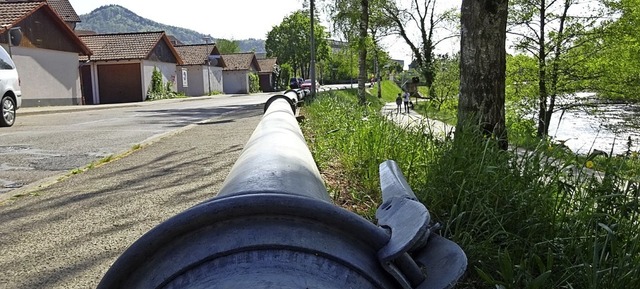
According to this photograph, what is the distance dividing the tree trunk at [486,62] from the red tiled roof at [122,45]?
111 ft

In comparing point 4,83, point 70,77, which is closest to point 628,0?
point 4,83

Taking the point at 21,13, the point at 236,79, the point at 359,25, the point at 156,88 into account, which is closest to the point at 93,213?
the point at 359,25

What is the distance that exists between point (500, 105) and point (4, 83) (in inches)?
474

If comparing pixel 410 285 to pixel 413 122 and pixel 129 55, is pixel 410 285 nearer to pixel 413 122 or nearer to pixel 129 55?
pixel 413 122

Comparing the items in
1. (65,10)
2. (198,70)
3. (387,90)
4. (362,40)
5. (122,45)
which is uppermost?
(65,10)

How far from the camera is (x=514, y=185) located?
12.2ft

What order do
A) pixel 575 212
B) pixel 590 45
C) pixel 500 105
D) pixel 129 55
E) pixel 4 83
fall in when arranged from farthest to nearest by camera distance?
pixel 129 55, pixel 590 45, pixel 4 83, pixel 500 105, pixel 575 212

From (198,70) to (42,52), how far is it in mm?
24715

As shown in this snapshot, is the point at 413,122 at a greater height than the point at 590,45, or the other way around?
the point at 590,45

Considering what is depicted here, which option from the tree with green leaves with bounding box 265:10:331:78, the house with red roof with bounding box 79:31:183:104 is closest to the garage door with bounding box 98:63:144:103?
the house with red roof with bounding box 79:31:183:104

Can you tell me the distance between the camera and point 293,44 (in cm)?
8575

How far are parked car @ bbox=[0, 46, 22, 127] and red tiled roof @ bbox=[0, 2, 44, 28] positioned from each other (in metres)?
11.7

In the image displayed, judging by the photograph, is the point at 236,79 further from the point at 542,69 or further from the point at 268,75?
the point at 542,69

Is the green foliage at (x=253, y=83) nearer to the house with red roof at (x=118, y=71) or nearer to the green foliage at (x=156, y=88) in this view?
the green foliage at (x=156, y=88)
